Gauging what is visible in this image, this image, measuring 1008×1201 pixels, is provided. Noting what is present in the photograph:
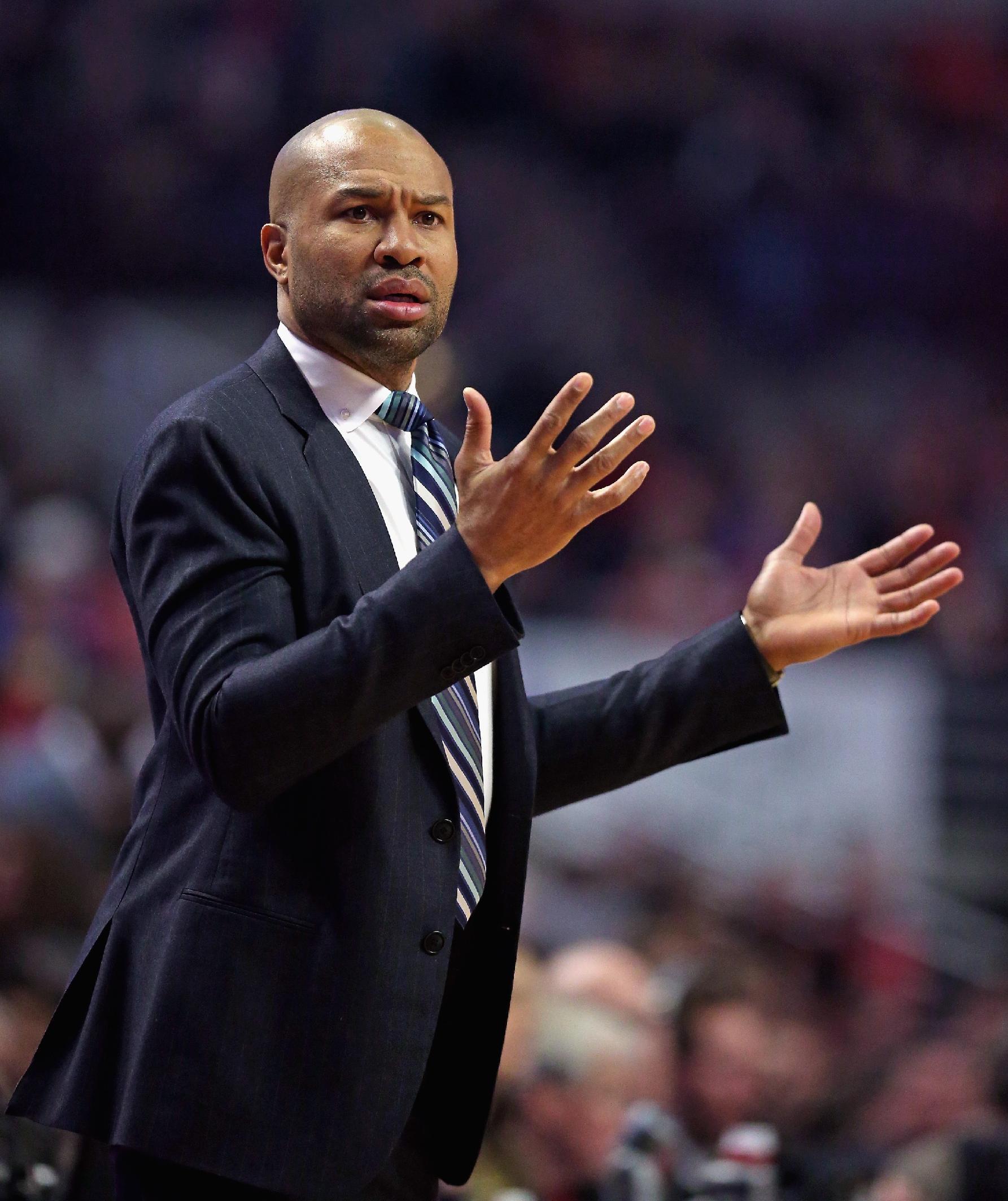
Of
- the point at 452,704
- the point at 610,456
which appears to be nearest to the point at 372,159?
the point at 610,456

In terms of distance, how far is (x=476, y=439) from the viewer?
1.57 m

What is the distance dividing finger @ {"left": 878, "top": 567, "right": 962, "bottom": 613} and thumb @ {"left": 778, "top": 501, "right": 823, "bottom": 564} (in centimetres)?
11

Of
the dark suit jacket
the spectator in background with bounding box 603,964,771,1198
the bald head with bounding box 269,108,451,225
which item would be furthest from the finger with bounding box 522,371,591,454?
the spectator in background with bounding box 603,964,771,1198

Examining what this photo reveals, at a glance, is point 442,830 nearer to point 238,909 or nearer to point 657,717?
point 238,909

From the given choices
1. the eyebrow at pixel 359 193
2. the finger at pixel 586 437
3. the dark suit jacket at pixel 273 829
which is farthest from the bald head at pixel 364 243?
the finger at pixel 586 437

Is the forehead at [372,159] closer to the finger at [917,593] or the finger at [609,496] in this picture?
the finger at [609,496]

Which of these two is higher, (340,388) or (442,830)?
(340,388)

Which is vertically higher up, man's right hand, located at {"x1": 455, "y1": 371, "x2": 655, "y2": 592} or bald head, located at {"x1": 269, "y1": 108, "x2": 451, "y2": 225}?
bald head, located at {"x1": 269, "y1": 108, "x2": 451, "y2": 225}

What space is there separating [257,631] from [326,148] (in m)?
0.60

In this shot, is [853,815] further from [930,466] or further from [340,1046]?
[340,1046]

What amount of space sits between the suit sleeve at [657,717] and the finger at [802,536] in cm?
11

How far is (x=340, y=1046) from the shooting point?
5.17ft

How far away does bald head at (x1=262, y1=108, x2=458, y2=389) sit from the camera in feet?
5.84

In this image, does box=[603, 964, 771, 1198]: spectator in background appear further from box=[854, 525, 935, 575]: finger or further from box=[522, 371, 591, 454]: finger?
box=[522, 371, 591, 454]: finger
